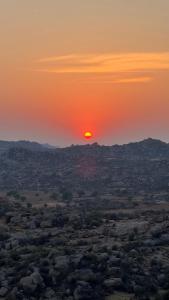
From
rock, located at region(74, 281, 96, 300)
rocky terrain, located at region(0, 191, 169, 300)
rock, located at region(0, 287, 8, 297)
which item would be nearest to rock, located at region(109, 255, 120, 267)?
rocky terrain, located at region(0, 191, 169, 300)

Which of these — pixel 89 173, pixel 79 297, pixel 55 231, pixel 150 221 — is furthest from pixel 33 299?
pixel 89 173

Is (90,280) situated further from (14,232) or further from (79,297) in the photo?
(14,232)

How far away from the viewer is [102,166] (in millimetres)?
184375

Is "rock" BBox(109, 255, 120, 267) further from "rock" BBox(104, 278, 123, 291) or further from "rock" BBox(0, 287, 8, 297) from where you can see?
"rock" BBox(0, 287, 8, 297)

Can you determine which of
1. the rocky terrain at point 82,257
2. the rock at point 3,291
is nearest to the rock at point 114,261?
the rocky terrain at point 82,257

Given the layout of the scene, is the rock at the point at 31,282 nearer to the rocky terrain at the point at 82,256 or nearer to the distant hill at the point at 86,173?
the rocky terrain at the point at 82,256

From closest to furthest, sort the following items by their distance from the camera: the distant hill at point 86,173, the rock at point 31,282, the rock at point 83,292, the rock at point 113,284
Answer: the rock at point 83,292 < the rock at point 31,282 < the rock at point 113,284 < the distant hill at point 86,173

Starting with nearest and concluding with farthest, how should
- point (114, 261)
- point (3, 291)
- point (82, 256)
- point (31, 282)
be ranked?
point (3, 291) → point (31, 282) → point (114, 261) → point (82, 256)

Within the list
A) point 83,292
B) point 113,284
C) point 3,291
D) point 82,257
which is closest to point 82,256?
point 82,257

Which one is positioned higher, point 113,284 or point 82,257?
point 82,257

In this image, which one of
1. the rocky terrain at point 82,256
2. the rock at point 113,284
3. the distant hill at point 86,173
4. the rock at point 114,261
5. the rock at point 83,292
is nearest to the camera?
the rock at point 83,292

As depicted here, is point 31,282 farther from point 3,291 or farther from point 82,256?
point 82,256

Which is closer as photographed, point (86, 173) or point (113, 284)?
point (113, 284)

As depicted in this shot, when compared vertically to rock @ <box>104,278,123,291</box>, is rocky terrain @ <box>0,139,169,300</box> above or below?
above
